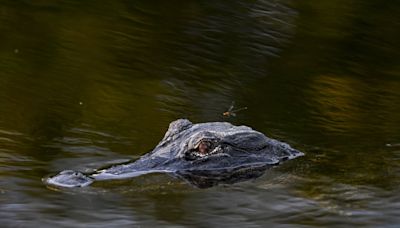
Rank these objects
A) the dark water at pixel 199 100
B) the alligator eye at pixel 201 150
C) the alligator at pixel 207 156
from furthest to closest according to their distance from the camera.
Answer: the alligator eye at pixel 201 150, the alligator at pixel 207 156, the dark water at pixel 199 100

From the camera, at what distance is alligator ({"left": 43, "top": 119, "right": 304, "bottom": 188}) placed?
607 cm

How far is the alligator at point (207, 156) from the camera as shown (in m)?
6.07

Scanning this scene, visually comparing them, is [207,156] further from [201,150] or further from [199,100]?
[199,100]

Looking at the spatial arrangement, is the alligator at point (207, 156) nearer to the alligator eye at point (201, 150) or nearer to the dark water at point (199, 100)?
the alligator eye at point (201, 150)

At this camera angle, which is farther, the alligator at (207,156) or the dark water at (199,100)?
the alligator at (207,156)

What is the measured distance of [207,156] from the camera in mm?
6285

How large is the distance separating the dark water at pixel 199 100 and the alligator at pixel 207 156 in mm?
135

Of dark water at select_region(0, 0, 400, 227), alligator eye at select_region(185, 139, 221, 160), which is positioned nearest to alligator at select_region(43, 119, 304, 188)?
alligator eye at select_region(185, 139, 221, 160)

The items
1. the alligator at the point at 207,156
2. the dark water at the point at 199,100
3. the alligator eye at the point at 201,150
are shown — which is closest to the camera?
the dark water at the point at 199,100

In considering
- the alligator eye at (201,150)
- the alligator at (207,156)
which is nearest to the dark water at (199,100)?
the alligator at (207,156)

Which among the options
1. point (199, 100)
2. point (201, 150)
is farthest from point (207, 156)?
point (199, 100)

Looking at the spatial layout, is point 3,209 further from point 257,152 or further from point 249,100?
point 249,100

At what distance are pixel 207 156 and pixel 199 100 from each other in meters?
1.67

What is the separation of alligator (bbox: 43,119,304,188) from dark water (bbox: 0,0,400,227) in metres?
0.14
